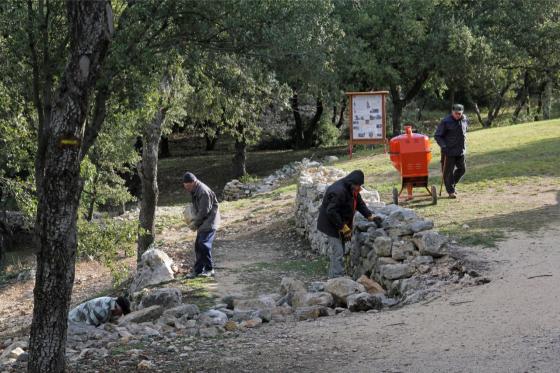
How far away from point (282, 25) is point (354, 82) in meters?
21.6

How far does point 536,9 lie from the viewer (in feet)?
105

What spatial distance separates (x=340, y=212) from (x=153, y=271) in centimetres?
360

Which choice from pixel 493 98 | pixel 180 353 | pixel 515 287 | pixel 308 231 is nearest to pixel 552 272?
pixel 515 287

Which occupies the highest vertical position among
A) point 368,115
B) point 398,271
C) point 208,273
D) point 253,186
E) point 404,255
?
point 368,115

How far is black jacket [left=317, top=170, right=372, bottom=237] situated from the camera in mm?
10473

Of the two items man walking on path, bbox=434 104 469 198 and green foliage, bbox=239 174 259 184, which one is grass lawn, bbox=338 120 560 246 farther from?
green foliage, bbox=239 174 259 184

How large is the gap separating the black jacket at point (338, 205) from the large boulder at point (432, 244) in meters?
1.20

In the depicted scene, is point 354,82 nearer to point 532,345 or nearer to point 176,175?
point 176,175

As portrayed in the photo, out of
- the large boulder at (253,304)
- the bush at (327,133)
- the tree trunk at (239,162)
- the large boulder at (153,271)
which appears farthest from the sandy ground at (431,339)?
the bush at (327,133)

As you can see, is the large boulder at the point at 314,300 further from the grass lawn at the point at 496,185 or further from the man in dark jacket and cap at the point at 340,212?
the grass lawn at the point at 496,185

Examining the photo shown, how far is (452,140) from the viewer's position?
13703 mm

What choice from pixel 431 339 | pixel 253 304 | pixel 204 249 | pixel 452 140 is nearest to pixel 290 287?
pixel 253 304

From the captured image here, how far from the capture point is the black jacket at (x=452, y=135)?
44.6ft

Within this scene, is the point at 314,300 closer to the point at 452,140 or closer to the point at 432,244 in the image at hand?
the point at 432,244
